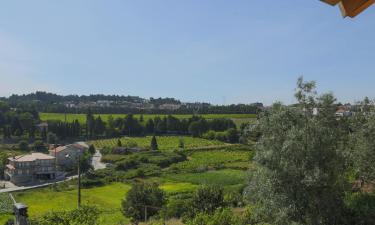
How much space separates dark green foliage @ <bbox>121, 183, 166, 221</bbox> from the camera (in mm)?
28234

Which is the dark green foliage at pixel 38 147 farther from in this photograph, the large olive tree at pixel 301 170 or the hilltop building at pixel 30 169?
the large olive tree at pixel 301 170

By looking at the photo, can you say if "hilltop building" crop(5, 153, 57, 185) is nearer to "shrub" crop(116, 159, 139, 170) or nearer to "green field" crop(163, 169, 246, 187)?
"shrub" crop(116, 159, 139, 170)

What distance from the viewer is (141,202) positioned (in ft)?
93.9

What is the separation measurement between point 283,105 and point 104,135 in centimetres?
9899

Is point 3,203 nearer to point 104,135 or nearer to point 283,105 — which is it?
point 283,105

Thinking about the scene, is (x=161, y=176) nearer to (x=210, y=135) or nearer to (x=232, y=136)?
(x=232, y=136)

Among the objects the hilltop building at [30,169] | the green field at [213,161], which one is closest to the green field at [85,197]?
the hilltop building at [30,169]

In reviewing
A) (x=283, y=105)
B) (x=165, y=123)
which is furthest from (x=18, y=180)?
(x=283, y=105)

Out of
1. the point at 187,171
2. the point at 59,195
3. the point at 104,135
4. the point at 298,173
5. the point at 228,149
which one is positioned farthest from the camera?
the point at 104,135

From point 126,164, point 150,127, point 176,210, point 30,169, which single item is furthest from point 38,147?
point 176,210

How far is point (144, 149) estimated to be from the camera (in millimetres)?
87625

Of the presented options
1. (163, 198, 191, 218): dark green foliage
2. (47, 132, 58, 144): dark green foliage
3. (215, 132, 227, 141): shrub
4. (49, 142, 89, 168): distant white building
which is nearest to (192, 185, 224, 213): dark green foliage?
(163, 198, 191, 218): dark green foliage

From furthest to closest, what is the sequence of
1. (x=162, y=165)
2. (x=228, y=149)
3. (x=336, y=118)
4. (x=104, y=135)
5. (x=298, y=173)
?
(x=104, y=135), (x=228, y=149), (x=162, y=165), (x=336, y=118), (x=298, y=173)

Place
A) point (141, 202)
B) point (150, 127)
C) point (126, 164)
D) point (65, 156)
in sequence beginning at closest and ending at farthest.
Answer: point (141, 202)
point (126, 164)
point (65, 156)
point (150, 127)
